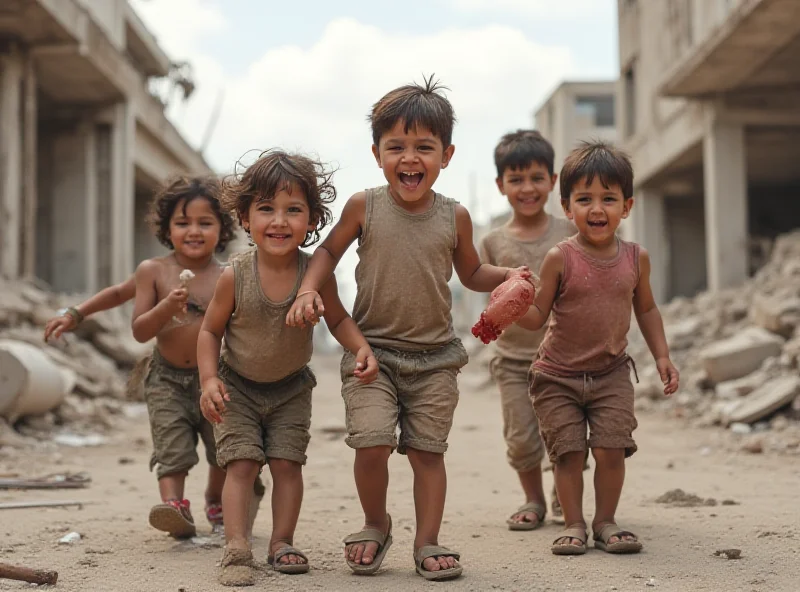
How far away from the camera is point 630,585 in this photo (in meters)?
3.13

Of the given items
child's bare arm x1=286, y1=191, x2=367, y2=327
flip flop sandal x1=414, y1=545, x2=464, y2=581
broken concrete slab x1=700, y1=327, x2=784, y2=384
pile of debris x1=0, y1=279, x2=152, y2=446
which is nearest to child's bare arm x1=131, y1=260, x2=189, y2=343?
child's bare arm x1=286, y1=191, x2=367, y2=327

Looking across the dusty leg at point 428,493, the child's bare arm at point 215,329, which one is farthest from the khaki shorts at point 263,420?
the dusty leg at point 428,493

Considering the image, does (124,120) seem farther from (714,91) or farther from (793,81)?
(793,81)

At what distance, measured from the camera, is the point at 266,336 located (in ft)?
11.6

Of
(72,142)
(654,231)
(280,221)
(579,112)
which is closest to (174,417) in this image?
(280,221)

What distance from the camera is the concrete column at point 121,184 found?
16781mm

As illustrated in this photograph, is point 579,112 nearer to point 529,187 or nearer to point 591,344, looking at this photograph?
point 529,187

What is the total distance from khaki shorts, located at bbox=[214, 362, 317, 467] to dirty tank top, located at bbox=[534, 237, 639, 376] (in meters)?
1.05

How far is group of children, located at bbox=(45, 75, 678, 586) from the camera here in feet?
11.3

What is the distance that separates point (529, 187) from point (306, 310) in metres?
1.89

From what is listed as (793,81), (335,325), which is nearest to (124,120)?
(793,81)

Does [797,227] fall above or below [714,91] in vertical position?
below

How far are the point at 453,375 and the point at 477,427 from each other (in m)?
6.74

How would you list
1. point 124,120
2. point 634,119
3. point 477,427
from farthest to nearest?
1. point 634,119
2. point 124,120
3. point 477,427
